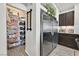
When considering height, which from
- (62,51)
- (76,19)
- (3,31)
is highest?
(76,19)

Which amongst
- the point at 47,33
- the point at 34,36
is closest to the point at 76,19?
the point at 47,33

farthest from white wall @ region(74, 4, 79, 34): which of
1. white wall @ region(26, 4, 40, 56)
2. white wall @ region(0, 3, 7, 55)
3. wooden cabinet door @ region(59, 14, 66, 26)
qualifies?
white wall @ region(0, 3, 7, 55)

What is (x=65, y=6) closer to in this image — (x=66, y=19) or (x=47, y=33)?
(x=66, y=19)

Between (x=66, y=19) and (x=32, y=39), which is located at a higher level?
(x=66, y=19)

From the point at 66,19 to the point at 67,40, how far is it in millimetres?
261

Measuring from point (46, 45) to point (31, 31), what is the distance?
0.26m

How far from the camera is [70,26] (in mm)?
1372

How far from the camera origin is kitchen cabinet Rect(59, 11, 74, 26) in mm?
1353

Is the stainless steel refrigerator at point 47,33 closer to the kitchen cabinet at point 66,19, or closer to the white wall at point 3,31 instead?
the kitchen cabinet at point 66,19

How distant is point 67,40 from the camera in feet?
4.53

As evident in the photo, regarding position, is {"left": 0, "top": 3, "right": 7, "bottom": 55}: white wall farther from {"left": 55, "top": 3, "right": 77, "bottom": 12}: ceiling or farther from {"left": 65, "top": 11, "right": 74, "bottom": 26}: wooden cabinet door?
{"left": 65, "top": 11, "right": 74, "bottom": 26}: wooden cabinet door

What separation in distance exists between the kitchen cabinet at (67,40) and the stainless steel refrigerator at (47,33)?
0.06 metres

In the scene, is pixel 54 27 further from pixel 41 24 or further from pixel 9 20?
pixel 9 20

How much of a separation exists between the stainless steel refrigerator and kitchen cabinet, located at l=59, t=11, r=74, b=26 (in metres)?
0.07
